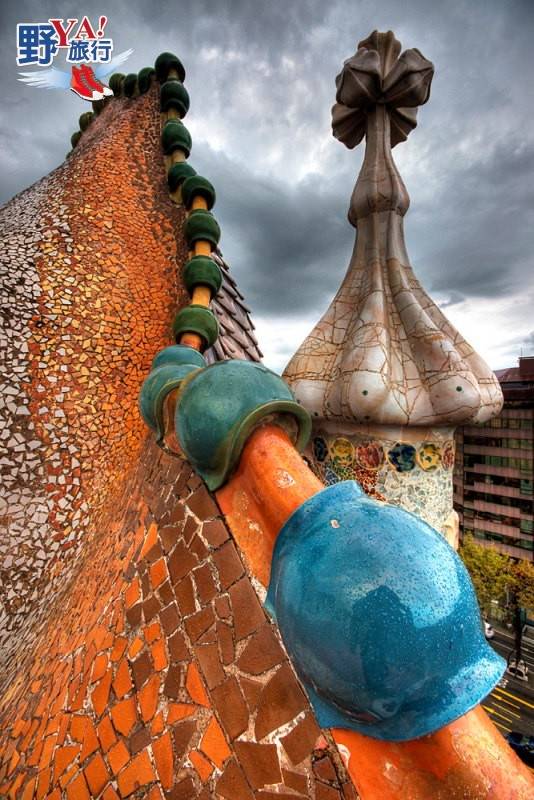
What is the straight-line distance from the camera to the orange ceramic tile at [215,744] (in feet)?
2.90

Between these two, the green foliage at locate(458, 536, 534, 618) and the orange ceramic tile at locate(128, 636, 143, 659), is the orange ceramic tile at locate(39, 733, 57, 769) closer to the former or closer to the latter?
the orange ceramic tile at locate(128, 636, 143, 659)

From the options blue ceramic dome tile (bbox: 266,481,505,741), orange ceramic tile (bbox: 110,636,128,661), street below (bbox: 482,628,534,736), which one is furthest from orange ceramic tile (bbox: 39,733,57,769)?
street below (bbox: 482,628,534,736)

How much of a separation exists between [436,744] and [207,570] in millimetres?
715

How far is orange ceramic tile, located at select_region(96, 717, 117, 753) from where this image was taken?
1080 mm

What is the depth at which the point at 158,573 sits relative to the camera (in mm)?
1304

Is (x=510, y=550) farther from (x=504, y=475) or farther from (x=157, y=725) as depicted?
(x=157, y=725)

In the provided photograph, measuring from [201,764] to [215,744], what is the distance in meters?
0.05

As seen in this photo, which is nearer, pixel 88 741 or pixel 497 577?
pixel 88 741

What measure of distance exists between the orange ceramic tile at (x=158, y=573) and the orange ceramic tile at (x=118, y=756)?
0.40 m

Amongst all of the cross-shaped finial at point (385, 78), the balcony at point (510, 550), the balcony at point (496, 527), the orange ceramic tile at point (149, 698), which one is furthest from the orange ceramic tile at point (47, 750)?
the balcony at point (496, 527)

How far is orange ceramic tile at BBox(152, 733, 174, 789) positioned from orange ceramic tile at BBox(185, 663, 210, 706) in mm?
106

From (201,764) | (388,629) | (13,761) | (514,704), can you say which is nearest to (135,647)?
(201,764)

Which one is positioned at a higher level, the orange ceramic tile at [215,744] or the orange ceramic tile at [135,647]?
the orange ceramic tile at [135,647]

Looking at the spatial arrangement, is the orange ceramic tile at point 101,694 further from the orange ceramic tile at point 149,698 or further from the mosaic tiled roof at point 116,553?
the orange ceramic tile at point 149,698
